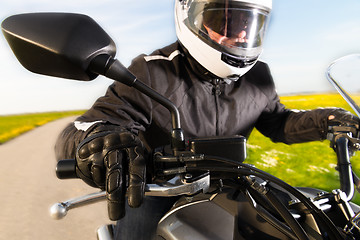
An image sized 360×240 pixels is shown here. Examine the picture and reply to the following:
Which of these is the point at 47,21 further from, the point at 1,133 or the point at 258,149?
the point at 1,133

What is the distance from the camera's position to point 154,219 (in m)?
1.41

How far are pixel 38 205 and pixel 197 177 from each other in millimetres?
3522

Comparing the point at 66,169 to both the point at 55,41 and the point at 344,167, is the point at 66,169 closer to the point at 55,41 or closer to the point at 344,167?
the point at 55,41

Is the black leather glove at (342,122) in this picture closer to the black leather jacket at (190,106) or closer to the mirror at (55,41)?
the black leather jacket at (190,106)

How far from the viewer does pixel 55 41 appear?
2.65 ft

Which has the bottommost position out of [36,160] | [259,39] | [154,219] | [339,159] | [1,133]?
[1,133]

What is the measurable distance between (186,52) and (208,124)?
0.39 m

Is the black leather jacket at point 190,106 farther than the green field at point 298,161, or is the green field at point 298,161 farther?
the green field at point 298,161

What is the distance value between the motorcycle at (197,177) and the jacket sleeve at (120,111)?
0.42 m

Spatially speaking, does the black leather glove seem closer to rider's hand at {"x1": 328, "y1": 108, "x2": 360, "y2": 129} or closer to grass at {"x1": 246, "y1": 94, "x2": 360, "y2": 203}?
rider's hand at {"x1": 328, "y1": 108, "x2": 360, "y2": 129}

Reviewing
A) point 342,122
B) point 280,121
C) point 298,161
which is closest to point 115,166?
point 342,122

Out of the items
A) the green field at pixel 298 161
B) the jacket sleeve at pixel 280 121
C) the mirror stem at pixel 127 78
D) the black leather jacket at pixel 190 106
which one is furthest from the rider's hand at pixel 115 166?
the green field at pixel 298 161

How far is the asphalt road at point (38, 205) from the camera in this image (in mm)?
3053

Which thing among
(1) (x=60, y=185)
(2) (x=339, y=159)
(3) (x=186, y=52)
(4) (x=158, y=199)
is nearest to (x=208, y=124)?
(3) (x=186, y=52)
